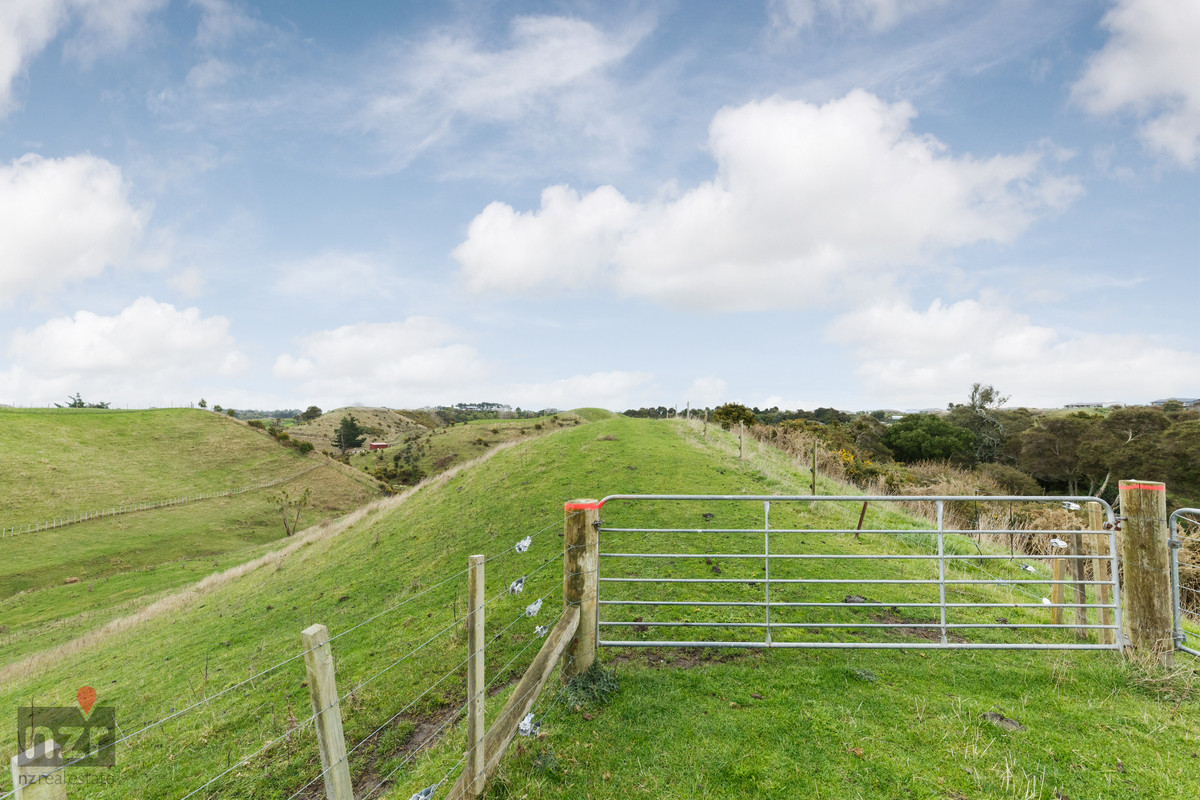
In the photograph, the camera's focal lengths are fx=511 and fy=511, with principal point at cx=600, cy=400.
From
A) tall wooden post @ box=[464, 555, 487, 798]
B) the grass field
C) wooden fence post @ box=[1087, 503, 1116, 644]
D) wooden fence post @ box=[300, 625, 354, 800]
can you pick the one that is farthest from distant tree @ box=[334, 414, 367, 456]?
wooden fence post @ box=[1087, 503, 1116, 644]

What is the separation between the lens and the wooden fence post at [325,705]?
2633 mm

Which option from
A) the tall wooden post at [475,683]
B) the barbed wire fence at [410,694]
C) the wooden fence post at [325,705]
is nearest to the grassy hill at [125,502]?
the barbed wire fence at [410,694]

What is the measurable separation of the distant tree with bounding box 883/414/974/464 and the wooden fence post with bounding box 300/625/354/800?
50.6m

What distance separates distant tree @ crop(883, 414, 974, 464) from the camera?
44.4 metres

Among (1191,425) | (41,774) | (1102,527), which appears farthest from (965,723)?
(1191,425)

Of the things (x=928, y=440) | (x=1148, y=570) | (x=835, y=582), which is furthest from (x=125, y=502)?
(x=928, y=440)

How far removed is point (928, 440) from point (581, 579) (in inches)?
1966

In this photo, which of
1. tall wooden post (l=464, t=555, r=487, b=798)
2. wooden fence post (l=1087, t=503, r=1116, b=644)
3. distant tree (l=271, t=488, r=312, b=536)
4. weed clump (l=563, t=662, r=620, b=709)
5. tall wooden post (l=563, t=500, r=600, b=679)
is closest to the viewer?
tall wooden post (l=464, t=555, r=487, b=798)

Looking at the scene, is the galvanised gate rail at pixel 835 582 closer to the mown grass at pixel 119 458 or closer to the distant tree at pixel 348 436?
the mown grass at pixel 119 458

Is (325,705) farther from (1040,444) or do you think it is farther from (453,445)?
(453,445)

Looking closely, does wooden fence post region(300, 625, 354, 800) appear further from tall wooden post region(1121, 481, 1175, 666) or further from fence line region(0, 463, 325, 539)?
fence line region(0, 463, 325, 539)

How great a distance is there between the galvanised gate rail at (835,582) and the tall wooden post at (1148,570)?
16 centimetres

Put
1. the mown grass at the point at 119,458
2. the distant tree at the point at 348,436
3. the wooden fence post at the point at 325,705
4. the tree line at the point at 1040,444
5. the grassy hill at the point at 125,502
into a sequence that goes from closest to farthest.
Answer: the wooden fence post at the point at 325,705, the grassy hill at the point at 125,502, the tree line at the point at 1040,444, the mown grass at the point at 119,458, the distant tree at the point at 348,436

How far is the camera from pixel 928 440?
4534 cm
